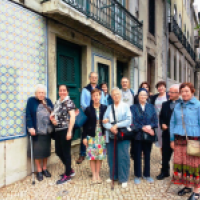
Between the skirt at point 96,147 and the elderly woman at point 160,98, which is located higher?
the elderly woman at point 160,98

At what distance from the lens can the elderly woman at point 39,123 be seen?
3831 mm

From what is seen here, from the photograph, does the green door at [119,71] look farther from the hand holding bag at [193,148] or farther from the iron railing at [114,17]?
the hand holding bag at [193,148]

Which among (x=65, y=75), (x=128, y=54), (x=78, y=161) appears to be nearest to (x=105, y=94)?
(x=65, y=75)

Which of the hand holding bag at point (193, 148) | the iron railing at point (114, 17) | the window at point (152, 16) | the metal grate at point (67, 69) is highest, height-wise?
the window at point (152, 16)

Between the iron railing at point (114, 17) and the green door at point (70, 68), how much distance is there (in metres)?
0.98

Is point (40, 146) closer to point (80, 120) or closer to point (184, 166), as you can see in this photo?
point (80, 120)

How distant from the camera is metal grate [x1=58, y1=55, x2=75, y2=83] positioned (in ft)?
17.4

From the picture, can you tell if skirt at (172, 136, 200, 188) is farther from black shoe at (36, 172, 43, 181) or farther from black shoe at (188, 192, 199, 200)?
black shoe at (36, 172, 43, 181)

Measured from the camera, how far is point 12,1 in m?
3.75

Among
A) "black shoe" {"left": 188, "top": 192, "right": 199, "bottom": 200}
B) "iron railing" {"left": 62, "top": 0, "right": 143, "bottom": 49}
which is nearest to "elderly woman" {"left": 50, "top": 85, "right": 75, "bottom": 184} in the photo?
"black shoe" {"left": 188, "top": 192, "right": 199, "bottom": 200}

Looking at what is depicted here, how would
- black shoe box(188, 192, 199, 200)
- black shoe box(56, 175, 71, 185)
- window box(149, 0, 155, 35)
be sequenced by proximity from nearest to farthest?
black shoe box(188, 192, 199, 200), black shoe box(56, 175, 71, 185), window box(149, 0, 155, 35)

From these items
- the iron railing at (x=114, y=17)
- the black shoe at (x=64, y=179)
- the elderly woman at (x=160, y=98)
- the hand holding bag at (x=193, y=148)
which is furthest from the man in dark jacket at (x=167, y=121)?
the iron railing at (x=114, y=17)

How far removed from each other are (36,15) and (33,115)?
6.70ft

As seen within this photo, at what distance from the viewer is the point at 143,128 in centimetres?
366
